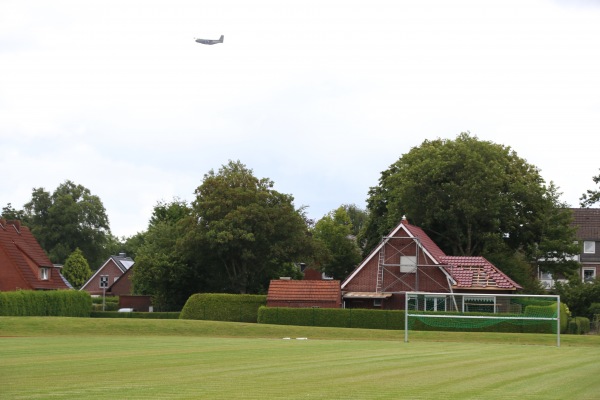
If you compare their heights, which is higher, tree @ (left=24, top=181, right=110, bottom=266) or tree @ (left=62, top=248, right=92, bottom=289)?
tree @ (left=24, top=181, right=110, bottom=266)

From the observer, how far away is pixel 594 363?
27.9m

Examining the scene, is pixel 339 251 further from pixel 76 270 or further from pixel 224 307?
pixel 76 270

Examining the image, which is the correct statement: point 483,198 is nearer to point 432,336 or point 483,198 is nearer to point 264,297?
point 264,297

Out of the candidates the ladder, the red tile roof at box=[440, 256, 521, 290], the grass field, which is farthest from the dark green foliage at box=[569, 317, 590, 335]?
the grass field

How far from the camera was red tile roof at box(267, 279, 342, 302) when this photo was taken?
217ft

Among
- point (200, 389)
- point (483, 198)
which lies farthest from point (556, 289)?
point (200, 389)

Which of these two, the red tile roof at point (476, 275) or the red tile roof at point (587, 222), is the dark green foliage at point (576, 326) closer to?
the red tile roof at point (476, 275)

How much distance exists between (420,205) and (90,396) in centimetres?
6147

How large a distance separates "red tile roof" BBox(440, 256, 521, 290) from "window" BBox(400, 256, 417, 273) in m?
2.29

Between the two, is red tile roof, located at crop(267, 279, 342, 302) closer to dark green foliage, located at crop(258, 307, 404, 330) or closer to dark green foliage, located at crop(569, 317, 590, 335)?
dark green foliage, located at crop(258, 307, 404, 330)

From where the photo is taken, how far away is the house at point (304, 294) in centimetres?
6606

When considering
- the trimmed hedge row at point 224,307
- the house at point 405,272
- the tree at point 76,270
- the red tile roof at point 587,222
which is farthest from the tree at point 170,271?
the red tile roof at point 587,222

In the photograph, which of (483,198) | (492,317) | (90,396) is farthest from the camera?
(483,198)

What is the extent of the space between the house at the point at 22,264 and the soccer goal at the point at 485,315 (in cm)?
3397
